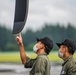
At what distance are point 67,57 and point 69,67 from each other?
12 cm

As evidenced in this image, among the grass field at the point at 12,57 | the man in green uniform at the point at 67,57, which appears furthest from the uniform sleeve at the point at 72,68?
the grass field at the point at 12,57

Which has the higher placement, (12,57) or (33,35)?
(33,35)

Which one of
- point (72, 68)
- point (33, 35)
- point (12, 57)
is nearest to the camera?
point (72, 68)

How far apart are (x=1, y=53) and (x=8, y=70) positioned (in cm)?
127

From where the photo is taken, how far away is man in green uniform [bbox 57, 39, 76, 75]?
3334mm

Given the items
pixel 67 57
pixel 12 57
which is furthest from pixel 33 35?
pixel 67 57

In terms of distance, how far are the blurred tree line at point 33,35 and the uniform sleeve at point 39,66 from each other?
13.7 ft

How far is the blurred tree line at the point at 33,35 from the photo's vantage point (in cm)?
784

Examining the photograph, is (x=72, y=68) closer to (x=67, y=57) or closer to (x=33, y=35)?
(x=67, y=57)

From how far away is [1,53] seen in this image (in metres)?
8.01

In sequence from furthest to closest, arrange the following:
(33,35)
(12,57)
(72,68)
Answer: (33,35) → (12,57) → (72,68)

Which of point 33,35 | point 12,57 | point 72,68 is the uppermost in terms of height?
point 72,68

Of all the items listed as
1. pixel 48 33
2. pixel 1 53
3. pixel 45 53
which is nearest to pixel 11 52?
pixel 1 53

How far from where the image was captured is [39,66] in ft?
11.0
